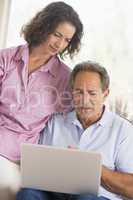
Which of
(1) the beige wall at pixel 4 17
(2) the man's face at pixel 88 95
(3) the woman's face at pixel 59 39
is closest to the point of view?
(2) the man's face at pixel 88 95

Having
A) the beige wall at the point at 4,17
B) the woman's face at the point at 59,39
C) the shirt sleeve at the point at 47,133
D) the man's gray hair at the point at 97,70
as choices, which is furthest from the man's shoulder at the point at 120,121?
the beige wall at the point at 4,17

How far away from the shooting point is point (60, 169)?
1.35 metres

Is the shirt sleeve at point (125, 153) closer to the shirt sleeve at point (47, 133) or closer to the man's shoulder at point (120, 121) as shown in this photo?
the man's shoulder at point (120, 121)

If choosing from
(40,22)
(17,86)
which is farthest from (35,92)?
(40,22)

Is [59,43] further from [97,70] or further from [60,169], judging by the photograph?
[60,169]

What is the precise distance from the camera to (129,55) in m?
1.78

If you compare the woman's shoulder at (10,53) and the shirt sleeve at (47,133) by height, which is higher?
the woman's shoulder at (10,53)

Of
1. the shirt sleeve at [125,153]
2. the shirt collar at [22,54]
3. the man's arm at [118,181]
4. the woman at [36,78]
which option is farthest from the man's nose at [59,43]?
the man's arm at [118,181]

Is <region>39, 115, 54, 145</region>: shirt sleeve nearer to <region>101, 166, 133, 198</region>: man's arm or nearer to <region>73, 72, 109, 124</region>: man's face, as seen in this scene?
<region>73, 72, 109, 124</region>: man's face

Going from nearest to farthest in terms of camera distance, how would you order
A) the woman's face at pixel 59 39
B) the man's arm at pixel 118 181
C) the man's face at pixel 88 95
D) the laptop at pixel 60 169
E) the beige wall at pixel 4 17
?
the laptop at pixel 60 169 → the man's arm at pixel 118 181 → the man's face at pixel 88 95 → the woman's face at pixel 59 39 → the beige wall at pixel 4 17

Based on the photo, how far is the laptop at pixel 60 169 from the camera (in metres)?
1.32

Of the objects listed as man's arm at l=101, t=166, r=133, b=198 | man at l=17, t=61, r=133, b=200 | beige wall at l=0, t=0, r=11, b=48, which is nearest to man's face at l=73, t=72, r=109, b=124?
man at l=17, t=61, r=133, b=200

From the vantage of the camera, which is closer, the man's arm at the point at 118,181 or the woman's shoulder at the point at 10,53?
the man's arm at the point at 118,181

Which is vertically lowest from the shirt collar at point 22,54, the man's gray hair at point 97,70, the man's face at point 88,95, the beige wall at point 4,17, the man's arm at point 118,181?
the man's arm at point 118,181
